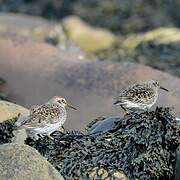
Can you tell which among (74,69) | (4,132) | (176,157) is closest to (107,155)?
(176,157)

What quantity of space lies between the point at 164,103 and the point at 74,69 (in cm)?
350

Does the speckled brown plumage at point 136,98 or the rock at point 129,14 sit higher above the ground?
the speckled brown plumage at point 136,98

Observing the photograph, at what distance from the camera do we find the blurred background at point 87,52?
1352cm

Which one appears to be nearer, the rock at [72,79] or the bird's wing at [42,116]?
the bird's wing at [42,116]

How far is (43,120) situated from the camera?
9203 mm

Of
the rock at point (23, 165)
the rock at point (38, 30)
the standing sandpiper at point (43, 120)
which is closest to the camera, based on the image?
the rock at point (23, 165)

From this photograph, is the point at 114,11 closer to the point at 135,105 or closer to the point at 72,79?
the point at 72,79

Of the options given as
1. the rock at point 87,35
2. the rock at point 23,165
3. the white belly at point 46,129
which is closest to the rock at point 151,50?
the rock at point 87,35

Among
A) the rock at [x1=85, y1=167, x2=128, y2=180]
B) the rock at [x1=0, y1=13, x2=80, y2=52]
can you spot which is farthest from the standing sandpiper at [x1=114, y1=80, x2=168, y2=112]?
the rock at [x1=0, y1=13, x2=80, y2=52]

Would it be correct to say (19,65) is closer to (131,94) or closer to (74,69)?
(74,69)

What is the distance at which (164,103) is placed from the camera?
39.2 feet

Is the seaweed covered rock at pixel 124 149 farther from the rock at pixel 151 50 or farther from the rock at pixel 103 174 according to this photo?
the rock at pixel 151 50

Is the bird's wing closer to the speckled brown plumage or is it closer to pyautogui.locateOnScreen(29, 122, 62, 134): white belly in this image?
pyautogui.locateOnScreen(29, 122, 62, 134): white belly

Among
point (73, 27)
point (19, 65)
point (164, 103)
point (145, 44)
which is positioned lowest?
point (73, 27)
